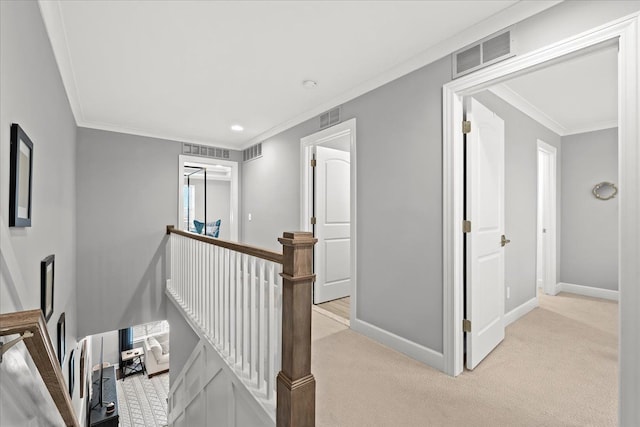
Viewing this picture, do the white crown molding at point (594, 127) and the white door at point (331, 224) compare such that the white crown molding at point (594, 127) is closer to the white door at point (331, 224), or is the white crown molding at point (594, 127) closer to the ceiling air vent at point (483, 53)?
the white door at point (331, 224)

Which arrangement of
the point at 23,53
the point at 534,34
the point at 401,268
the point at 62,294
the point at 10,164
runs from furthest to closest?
the point at 62,294
the point at 401,268
the point at 534,34
the point at 23,53
the point at 10,164

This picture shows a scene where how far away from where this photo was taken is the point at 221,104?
3.34 metres

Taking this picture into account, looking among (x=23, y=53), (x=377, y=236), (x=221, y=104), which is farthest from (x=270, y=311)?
(x=221, y=104)

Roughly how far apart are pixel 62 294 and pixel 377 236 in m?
2.93

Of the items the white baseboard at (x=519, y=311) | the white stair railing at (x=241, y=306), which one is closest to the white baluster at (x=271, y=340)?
the white stair railing at (x=241, y=306)

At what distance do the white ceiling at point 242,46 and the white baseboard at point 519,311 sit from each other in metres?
2.75

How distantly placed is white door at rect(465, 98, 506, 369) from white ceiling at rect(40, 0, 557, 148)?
65cm

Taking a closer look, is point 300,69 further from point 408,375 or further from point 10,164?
point 408,375

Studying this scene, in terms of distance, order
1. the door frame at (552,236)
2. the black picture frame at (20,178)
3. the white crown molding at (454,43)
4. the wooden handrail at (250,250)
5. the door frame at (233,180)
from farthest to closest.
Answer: the door frame at (233,180) → the door frame at (552,236) → the white crown molding at (454,43) → the wooden handrail at (250,250) → the black picture frame at (20,178)

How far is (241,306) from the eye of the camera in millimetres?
1868

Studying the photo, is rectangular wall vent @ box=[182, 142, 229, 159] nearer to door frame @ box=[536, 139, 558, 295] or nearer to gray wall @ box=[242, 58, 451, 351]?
gray wall @ box=[242, 58, 451, 351]

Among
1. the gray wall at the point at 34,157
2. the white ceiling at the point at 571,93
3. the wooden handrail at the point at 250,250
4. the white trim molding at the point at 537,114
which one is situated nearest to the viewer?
the gray wall at the point at 34,157

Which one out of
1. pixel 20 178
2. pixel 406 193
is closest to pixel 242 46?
pixel 20 178

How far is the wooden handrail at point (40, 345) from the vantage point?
0.53 meters
